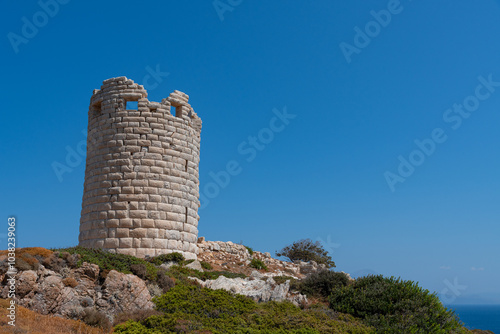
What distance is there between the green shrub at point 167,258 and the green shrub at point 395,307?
556 cm

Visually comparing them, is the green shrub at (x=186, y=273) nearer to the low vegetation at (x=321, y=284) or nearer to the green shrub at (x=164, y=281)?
the green shrub at (x=164, y=281)

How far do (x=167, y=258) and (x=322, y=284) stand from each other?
17.8 feet

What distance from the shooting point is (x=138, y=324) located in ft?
30.1

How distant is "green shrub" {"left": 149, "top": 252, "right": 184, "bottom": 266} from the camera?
14840mm

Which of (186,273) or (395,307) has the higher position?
(186,273)

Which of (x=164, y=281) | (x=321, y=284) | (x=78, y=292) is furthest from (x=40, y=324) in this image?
(x=321, y=284)

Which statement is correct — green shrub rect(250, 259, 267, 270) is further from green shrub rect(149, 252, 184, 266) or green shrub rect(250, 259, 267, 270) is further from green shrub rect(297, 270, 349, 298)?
green shrub rect(297, 270, 349, 298)

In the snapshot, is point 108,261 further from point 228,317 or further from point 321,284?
point 321,284

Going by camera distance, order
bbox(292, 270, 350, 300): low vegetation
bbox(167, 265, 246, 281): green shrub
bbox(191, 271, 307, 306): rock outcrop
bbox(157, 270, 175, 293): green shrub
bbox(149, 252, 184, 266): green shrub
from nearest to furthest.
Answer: bbox(157, 270, 175, 293): green shrub → bbox(191, 271, 307, 306): rock outcrop → bbox(167, 265, 246, 281): green shrub → bbox(292, 270, 350, 300): low vegetation → bbox(149, 252, 184, 266): green shrub

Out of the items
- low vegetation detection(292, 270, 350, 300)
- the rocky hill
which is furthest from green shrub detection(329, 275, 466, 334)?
low vegetation detection(292, 270, 350, 300)

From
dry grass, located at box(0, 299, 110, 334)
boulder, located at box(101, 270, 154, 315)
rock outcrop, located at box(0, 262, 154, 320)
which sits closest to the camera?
dry grass, located at box(0, 299, 110, 334)

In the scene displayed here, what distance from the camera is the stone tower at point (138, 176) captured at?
1563cm

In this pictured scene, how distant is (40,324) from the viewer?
28.8ft

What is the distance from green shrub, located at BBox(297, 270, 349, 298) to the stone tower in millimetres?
4742
